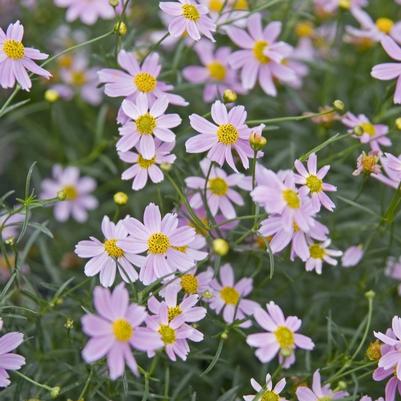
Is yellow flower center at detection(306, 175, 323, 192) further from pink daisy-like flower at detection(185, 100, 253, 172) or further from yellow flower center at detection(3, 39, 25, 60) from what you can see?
yellow flower center at detection(3, 39, 25, 60)

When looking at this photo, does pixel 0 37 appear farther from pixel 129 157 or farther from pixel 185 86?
pixel 185 86

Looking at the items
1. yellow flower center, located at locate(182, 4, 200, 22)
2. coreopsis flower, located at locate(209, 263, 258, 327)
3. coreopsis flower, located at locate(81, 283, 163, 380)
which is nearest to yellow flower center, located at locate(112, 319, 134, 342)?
coreopsis flower, located at locate(81, 283, 163, 380)

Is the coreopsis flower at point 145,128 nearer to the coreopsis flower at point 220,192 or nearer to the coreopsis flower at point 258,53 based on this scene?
the coreopsis flower at point 220,192

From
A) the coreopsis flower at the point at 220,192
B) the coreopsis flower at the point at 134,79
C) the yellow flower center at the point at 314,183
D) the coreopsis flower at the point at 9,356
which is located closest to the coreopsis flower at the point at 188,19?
Result: the coreopsis flower at the point at 134,79

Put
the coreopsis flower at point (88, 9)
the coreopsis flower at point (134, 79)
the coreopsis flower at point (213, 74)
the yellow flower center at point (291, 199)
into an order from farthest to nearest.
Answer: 1. the coreopsis flower at point (88, 9)
2. the coreopsis flower at point (213, 74)
3. the coreopsis flower at point (134, 79)
4. the yellow flower center at point (291, 199)

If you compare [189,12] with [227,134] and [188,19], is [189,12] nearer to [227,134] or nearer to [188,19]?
[188,19]

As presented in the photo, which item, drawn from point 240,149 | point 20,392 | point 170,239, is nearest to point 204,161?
point 240,149
